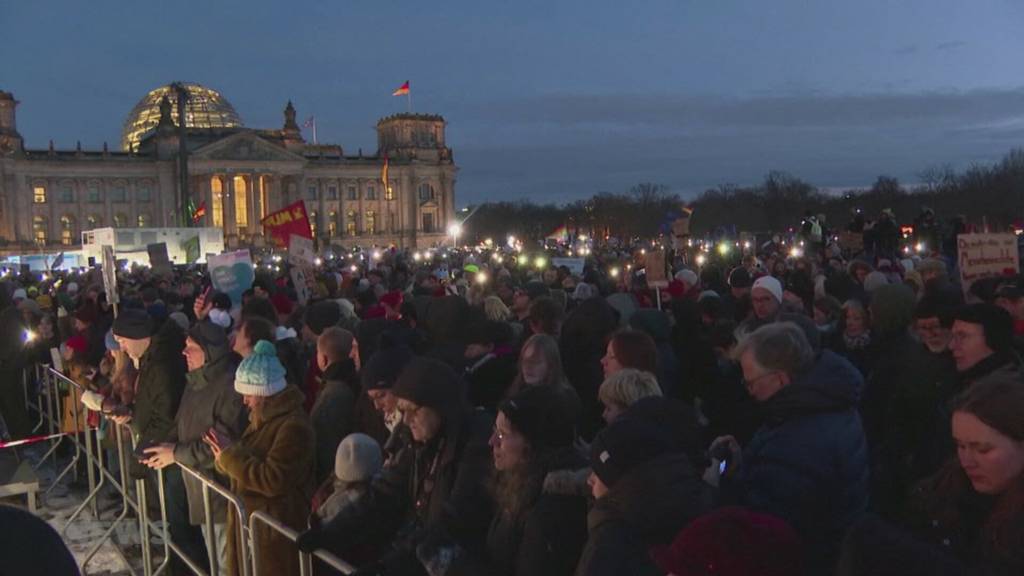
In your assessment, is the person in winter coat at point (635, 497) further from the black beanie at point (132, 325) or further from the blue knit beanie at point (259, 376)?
the black beanie at point (132, 325)

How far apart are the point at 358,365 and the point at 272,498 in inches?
82.2

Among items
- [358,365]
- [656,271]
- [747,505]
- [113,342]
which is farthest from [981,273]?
[113,342]

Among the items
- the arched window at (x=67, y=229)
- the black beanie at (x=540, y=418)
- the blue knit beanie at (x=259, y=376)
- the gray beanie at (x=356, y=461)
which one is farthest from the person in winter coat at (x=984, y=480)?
the arched window at (x=67, y=229)

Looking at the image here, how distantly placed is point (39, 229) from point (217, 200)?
1695cm

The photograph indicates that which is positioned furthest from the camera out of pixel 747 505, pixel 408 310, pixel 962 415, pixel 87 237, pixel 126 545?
pixel 87 237

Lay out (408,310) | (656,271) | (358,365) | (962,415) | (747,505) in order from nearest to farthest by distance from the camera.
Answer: (962,415), (747,505), (358,365), (408,310), (656,271)

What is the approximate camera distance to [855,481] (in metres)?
A: 3.49

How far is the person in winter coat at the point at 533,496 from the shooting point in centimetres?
320

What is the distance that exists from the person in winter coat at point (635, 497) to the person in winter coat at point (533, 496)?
24cm

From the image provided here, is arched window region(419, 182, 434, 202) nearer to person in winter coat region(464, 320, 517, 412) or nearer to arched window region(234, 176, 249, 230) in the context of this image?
arched window region(234, 176, 249, 230)

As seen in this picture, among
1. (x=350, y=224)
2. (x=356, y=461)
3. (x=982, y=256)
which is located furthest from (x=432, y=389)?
(x=350, y=224)

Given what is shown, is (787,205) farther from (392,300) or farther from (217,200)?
(392,300)

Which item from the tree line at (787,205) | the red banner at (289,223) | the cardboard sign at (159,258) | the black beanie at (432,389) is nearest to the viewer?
the black beanie at (432,389)

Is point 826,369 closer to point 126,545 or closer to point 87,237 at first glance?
point 126,545
